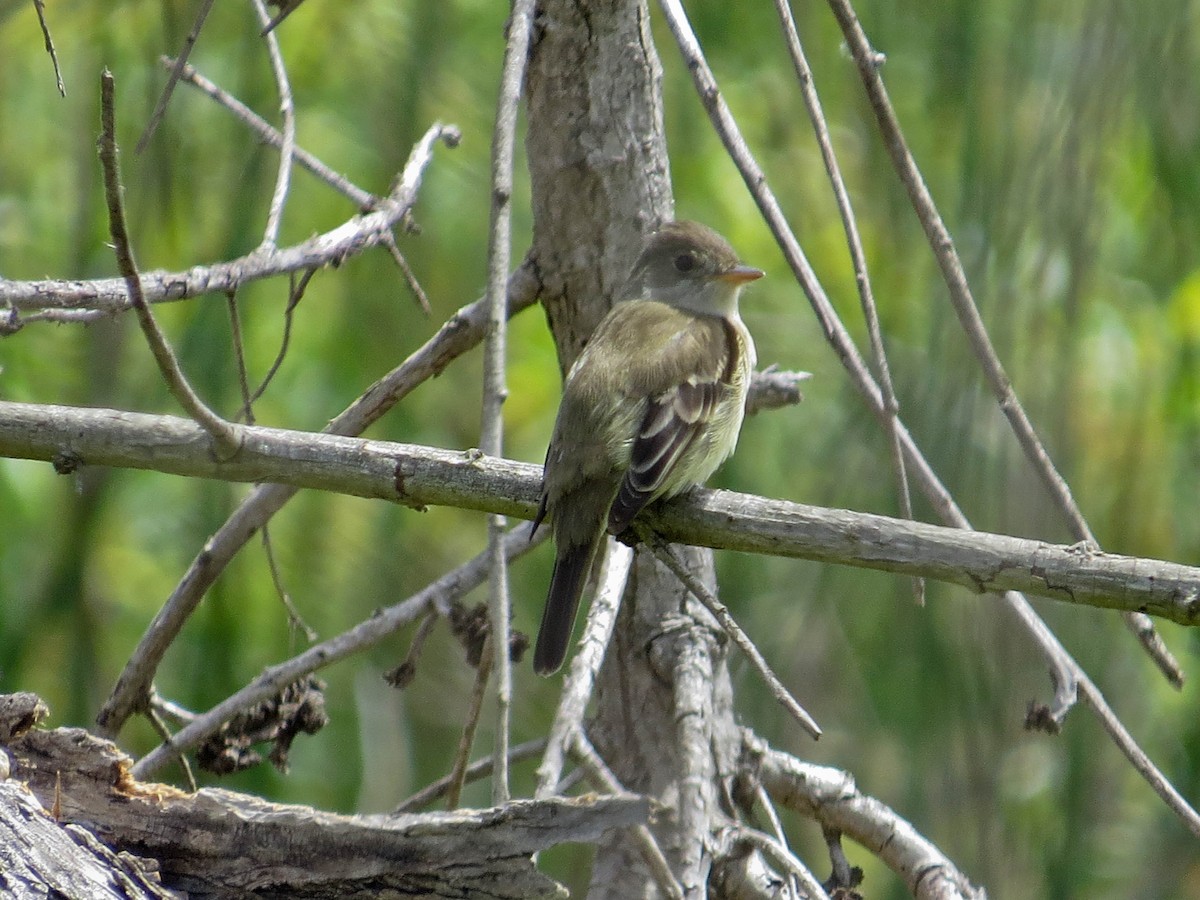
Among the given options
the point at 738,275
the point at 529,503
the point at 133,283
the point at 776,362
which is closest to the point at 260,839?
the point at 529,503

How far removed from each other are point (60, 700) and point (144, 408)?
1.32m

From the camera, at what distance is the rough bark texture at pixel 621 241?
11.6 ft

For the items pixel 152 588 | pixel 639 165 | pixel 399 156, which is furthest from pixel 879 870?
pixel 639 165

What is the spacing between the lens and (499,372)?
2328 mm

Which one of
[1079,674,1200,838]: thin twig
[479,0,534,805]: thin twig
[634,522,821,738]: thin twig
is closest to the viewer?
[479,0,534,805]: thin twig

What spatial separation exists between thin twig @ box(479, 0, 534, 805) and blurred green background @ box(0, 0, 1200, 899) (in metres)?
1.70

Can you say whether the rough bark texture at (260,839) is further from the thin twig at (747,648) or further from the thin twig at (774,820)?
the thin twig at (774,820)

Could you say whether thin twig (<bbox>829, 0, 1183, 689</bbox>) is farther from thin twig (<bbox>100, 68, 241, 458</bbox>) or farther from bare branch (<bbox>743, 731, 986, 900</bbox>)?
thin twig (<bbox>100, 68, 241, 458</bbox>)

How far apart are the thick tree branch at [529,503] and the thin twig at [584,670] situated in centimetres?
27

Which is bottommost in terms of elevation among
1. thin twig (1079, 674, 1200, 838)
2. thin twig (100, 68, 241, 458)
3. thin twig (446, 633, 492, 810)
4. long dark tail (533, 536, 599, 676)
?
thin twig (446, 633, 492, 810)

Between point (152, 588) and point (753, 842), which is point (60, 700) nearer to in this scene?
point (152, 588)

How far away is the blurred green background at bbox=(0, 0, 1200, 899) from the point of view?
164 inches

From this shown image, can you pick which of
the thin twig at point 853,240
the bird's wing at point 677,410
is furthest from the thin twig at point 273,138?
the thin twig at point 853,240

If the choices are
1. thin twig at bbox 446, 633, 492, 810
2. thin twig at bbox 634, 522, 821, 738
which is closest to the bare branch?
thin twig at bbox 446, 633, 492, 810
